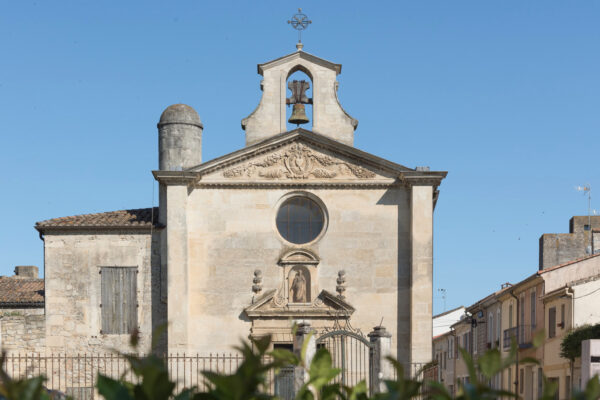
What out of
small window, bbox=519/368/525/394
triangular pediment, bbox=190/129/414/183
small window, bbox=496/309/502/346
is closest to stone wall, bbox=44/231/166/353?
triangular pediment, bbox=190/129/414/183

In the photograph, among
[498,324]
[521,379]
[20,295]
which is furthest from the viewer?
[498,324]

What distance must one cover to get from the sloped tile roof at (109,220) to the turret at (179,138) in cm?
148

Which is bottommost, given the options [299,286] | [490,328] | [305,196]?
[490,328]

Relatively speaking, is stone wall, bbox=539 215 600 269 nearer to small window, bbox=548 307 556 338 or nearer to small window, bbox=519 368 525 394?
small window, bbox=519 368 525 394

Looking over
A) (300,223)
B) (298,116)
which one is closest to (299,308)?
(300,223)

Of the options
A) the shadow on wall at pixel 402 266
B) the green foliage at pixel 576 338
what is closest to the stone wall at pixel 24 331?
the shadow on wall at pixel 402 266

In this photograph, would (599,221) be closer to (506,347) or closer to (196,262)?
(506,347)

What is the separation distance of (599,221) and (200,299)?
18.6 metres

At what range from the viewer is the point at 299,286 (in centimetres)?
2448

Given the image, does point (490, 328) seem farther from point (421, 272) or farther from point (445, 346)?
point (445, 346)

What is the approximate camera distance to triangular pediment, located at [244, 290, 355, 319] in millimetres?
24156

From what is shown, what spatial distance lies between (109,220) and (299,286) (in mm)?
5591

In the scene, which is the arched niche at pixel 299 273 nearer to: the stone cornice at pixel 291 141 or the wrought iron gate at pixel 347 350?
the wrought iron gate at pixel 347 350

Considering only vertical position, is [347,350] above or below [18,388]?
below
